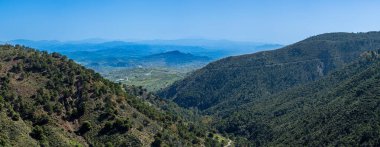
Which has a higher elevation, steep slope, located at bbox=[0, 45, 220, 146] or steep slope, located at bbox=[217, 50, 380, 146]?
steep slope, located at bbox=[0, 45, 220, 146]

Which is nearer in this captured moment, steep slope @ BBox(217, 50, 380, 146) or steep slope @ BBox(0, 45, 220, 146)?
steep slope @ BBox(0, 45, 220, 146)

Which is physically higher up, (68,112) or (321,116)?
(68,112)

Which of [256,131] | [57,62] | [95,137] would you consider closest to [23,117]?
[95,137]

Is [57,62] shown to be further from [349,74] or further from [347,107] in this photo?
[349,74]

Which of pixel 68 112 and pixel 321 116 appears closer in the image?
pixel 68 112

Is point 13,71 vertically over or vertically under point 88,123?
over
